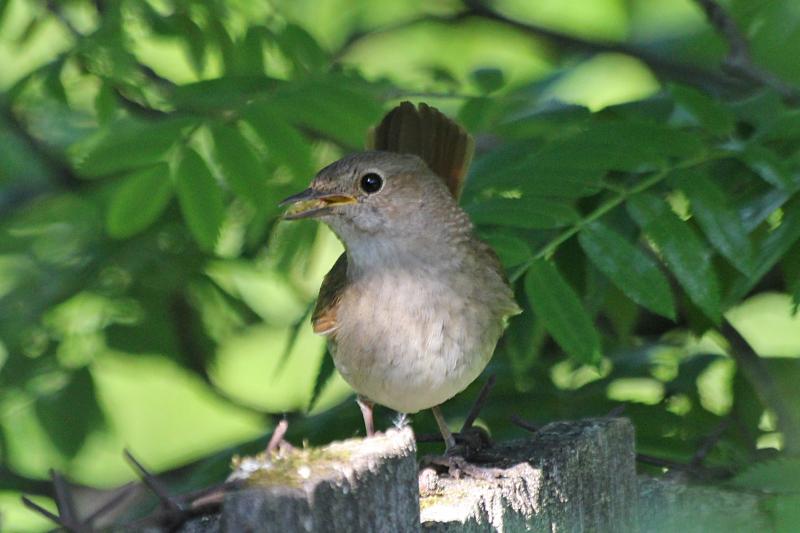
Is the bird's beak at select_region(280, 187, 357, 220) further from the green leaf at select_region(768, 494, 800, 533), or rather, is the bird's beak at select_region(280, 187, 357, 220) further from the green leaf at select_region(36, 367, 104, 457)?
the green leaf at select_region(36, 367, 104, 457)

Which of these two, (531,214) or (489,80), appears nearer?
(531,214)

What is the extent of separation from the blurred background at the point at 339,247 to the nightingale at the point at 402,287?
132mm

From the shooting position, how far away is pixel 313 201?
120 inches

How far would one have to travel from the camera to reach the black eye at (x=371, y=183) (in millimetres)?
3066

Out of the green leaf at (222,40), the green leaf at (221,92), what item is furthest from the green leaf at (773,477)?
the green leaf at (222,40)

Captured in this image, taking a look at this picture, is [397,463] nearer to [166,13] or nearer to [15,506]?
[166,13]

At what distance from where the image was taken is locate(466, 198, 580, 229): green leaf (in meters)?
2.98


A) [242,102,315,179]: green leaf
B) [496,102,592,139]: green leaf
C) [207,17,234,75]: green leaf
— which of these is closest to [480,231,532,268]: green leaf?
[496,102,592,139]: green leaf

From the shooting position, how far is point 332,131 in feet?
11.3

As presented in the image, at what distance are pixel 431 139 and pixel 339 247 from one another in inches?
82.0

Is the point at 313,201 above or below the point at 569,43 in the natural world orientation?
below

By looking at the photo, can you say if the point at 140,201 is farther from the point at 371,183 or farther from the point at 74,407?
the point at 74,407

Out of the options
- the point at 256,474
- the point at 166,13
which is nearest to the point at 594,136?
the point at 166,13

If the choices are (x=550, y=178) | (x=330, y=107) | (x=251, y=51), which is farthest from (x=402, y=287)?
(x=251, y=51)
